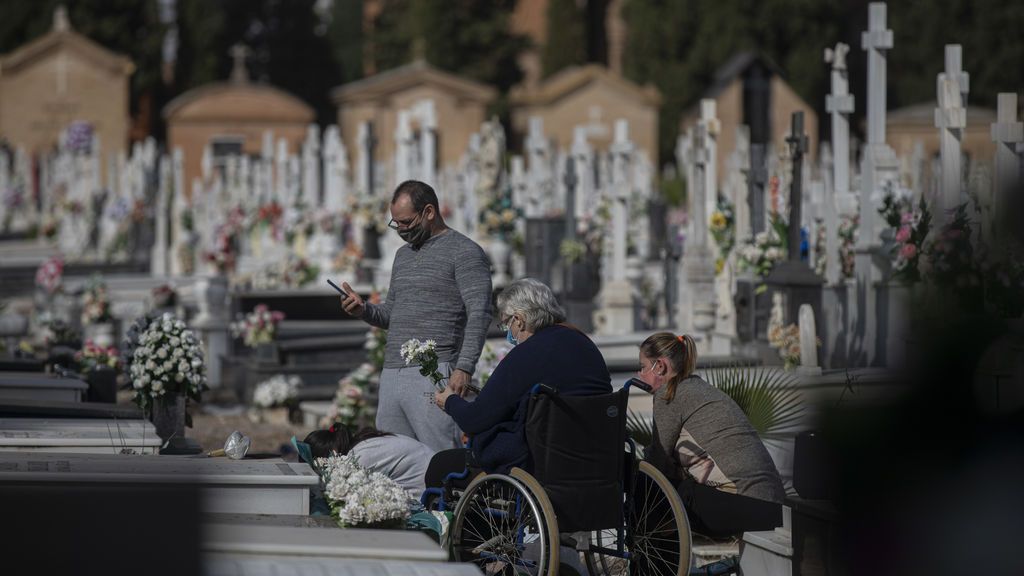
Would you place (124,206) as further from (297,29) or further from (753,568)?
(297,29)

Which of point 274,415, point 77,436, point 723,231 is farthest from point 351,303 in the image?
point 723,231

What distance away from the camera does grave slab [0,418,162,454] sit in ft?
24.2

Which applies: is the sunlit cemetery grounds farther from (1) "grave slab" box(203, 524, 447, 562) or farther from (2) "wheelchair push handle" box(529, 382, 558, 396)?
(2) "wheelchair push handle" box(529, 382, 558, 396)

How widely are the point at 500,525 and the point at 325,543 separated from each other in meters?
1.14

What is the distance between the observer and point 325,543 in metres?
5.23

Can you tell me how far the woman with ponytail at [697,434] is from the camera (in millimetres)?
6809

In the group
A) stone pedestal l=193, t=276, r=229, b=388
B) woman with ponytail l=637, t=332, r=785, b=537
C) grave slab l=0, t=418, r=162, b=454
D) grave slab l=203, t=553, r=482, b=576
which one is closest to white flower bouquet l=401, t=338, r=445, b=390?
woman with ponytail l=637, t=332, r=785, b=537

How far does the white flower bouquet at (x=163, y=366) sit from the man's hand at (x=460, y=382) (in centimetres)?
206

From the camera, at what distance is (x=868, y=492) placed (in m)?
5.25

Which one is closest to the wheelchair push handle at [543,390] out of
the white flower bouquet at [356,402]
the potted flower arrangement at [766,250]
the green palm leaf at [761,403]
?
the green palm leaf at [761,403]

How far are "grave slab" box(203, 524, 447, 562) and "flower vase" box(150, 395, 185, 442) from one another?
3.16m

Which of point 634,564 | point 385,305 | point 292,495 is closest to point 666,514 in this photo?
point 634,564

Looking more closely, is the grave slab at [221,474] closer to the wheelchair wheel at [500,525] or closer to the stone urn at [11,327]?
the wheelchair wheel at [500,525]

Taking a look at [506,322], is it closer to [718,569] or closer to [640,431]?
[718,569]
